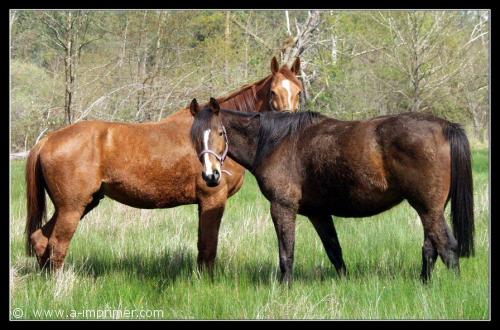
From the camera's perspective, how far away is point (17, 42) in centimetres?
1717

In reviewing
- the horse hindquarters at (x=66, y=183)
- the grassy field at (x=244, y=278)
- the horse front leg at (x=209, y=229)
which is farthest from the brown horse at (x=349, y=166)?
the horse hindquarters at (x=66, y=183)

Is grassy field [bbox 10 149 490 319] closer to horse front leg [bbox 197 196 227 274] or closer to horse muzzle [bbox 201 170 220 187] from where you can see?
horse front leg [bbox 197 196 227 274]

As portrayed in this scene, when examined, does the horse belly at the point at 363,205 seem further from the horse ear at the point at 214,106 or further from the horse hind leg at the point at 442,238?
the horse ear at the point at 214,106

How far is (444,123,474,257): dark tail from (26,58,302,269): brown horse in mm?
2396

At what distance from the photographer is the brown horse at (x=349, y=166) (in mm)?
5289

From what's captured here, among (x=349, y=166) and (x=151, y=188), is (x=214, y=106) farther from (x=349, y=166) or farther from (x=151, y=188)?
(x=349, y=166)

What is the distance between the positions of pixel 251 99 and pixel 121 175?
6.22 ft

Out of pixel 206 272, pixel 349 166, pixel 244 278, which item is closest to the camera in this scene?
pixel 349 166

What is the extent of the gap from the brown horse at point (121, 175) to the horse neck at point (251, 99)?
739mm

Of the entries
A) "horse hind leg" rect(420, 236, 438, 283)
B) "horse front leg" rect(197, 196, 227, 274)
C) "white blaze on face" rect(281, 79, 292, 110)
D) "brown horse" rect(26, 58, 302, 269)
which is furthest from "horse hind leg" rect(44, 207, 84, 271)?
"horse hind leg" rect(420, 236, 438, 283)

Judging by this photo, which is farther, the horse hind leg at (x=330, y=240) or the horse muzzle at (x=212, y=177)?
the horse hind leg at (x=330, y=240)

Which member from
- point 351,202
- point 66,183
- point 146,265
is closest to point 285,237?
point 351,202

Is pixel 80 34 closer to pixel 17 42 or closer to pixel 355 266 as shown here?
pixel 17 42

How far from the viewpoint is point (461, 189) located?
5320 mm
